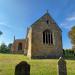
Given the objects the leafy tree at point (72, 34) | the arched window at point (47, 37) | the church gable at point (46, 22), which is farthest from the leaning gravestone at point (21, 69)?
the leafy tree at point (72, 34)

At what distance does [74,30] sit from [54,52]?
21.9m

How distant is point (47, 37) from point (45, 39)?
663 millimetres

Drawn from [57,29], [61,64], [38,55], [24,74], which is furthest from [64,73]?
[57,29]

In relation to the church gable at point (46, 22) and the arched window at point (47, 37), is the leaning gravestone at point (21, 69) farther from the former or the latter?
the church gable at point (46, 22)

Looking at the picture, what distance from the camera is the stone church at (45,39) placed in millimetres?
32375

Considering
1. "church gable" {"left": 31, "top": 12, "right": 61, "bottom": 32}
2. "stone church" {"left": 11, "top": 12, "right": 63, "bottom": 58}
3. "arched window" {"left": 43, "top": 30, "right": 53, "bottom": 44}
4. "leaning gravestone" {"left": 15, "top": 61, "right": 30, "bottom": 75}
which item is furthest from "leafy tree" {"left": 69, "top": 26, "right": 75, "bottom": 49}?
"leaning gravestone" {"left": 15, "top": 61, "right": 30, "bottom": 75}

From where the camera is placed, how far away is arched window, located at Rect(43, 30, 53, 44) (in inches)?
1298

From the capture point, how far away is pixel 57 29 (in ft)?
112

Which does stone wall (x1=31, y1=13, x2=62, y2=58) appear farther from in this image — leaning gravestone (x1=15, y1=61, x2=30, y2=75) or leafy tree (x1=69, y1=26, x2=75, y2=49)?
leaning gravestone (x1=15, y1=61, x2=30, y2=75)

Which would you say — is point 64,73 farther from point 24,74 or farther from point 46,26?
point 46,26

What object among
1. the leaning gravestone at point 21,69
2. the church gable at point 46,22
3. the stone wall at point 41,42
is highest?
the church gable at point 46,22

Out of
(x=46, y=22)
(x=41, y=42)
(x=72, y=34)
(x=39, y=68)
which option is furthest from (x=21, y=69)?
(x=72, y=34)

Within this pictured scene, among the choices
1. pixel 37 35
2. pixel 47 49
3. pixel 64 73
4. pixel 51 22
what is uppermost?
pixel 51 22

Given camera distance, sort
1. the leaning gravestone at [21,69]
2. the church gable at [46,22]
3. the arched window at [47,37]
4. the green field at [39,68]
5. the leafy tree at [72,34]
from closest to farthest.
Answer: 1. the leaning gravestone at [21,69]
2. the green field at [39,68]
3. the arched window at [47,37]
4. the church gable at [46,22]
5. the leafy tree at [72,34]
